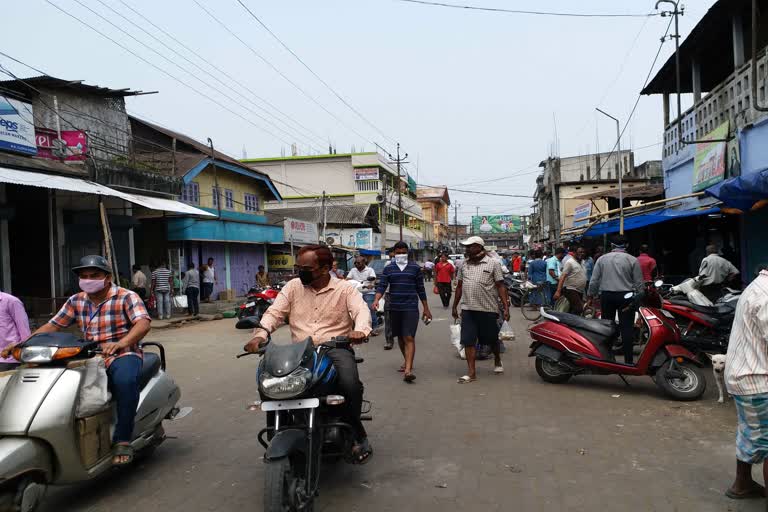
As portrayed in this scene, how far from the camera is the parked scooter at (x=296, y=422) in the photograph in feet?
10.4

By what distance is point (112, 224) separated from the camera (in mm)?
15641

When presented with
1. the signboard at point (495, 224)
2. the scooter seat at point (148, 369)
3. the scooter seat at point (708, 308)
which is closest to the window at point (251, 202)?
the scooter seat at point (708, 308)

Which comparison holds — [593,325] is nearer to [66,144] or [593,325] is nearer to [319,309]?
[319,309]

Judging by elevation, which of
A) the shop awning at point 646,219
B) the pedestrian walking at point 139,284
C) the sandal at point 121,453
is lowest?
the sandal at point 121,453

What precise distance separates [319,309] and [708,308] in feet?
18.3

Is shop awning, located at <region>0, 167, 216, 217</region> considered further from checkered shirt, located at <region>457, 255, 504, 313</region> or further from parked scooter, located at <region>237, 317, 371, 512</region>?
parked scooter, located at <region>237, 317, 371, 512</region>

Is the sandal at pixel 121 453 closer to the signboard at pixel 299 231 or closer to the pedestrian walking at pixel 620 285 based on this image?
the pedestrian walking at pixel 620 285

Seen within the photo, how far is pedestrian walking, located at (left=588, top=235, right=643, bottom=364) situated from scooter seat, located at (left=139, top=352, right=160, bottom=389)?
5.25 meters

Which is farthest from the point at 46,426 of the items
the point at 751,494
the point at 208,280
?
the point at 208,280

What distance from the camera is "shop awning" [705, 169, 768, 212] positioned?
291 inches

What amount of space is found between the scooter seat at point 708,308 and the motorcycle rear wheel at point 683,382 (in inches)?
40.3

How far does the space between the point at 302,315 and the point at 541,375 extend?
4.12 metres

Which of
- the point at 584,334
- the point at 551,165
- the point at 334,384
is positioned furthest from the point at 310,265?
the point at 551,165

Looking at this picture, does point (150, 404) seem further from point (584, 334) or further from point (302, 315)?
point (584, 334)
